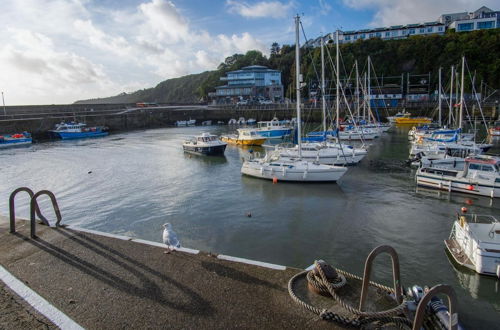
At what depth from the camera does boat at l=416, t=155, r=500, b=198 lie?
20.2 metres

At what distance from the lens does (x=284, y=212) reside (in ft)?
61.6

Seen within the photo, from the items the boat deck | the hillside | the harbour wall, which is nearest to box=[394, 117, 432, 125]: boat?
the harbour wall

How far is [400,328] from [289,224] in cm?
1092

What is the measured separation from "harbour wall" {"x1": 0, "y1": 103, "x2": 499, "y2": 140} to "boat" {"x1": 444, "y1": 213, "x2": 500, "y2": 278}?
45751 mm

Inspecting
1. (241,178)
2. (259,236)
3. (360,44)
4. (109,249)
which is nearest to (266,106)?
(360,44)

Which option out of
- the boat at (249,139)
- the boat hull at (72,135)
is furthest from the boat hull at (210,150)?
the boat hull at (72,135)

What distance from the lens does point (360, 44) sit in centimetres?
10412

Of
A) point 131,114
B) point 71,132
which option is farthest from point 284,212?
point 131,114

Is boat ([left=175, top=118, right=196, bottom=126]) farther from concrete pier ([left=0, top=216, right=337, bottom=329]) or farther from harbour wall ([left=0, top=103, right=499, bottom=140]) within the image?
concrete pier ([left=0, top=216, right=337, bottom=329])

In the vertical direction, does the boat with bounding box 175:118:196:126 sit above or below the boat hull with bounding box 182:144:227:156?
above

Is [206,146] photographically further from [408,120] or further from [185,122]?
[185,122]

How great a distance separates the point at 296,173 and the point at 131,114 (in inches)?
2650

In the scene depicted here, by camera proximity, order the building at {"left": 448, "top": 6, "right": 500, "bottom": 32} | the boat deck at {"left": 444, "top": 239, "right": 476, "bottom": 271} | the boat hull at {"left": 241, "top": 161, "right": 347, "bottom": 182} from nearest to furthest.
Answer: the boat deck at {"left": 444, "top": 239, "right": 476, "bottom": 271}, the boat hull at {"left": 241, "top": 161, "right": 347, "bottom": 182}, the building at {"left": 448, "top": 6, "right": 500, "bottom": 32}

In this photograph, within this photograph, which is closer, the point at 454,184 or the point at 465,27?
the point at 454,184
